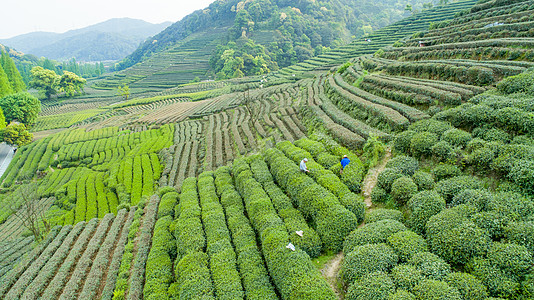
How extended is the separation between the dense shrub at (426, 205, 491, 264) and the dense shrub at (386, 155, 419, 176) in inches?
135

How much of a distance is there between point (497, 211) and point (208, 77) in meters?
105

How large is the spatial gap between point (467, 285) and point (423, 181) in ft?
14.9

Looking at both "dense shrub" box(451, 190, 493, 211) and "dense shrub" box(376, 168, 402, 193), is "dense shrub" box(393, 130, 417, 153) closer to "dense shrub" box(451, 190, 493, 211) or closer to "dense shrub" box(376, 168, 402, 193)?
"dense shrub" box(376, 168, 402, 193)

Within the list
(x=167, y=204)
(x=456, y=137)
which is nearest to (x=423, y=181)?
(x=456, y=137)

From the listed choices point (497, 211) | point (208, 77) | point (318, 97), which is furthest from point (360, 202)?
point (208, 77)

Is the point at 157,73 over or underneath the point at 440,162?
over

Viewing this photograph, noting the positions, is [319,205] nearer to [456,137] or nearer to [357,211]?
[357,211]

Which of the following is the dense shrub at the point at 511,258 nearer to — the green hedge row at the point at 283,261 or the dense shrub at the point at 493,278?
the dense shrub at the point at 493,278

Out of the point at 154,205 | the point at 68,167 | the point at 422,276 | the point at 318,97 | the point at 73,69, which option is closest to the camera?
the point at 422,276

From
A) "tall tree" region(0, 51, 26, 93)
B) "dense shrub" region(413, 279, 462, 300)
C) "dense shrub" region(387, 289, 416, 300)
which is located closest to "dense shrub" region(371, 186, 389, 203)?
"dense shrub" region(413, 279, 462, 300)

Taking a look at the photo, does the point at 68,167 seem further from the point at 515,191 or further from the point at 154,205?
the point at 515,191

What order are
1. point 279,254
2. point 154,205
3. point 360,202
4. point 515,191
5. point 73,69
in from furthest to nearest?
1. point 73,69
2. point 154,205
3. point 360,202
4. point 279,254
5. point 515,191

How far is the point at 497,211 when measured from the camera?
7.05 meters

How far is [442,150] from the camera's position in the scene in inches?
414
